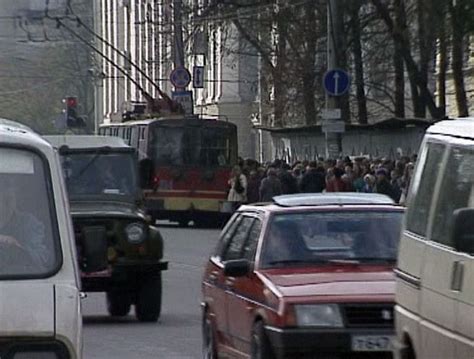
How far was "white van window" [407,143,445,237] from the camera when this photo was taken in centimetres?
986

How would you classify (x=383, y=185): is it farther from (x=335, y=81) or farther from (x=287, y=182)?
(x=287, y=182)

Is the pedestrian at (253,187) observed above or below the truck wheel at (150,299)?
above

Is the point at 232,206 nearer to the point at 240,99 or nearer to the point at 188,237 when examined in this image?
the point at 188,237

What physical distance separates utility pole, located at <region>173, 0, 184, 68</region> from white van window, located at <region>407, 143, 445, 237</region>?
3483cm

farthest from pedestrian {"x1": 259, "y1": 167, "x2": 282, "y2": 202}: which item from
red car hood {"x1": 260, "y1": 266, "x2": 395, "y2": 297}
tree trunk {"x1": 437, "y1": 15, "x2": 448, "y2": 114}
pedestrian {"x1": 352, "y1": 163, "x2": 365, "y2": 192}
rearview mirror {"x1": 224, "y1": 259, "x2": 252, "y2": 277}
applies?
red car hood {"x1": 260, "y1": 266, "x2": 395, "y2": 297}

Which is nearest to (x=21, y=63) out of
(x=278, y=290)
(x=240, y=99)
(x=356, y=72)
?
(x=240, y=99)

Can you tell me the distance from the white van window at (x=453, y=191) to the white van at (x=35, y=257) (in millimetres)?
2131

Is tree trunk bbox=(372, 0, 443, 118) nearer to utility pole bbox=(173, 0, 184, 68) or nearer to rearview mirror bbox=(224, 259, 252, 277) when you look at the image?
utility pole bbox=(173, 0, 184, 68)

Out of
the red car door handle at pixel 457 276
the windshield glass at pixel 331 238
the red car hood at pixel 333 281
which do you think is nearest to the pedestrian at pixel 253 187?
the windshield glass at pixel 331 238

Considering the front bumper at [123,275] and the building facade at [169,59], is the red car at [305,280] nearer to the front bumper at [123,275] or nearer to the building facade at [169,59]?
the front bumper at [123,275]

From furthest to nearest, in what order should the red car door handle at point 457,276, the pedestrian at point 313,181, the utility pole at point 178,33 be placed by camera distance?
the utility pole at point 178,33
the pedestrian at point 313,181
the red car door handle at point 457,276

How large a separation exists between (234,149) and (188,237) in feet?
22.3

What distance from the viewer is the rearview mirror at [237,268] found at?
12.7 meters

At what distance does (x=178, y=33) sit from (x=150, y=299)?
29.4 m
